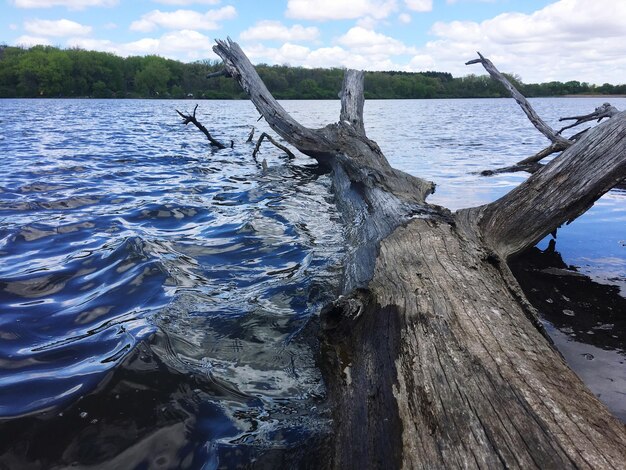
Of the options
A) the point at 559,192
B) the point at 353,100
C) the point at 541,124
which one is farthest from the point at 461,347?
the point at 353,100

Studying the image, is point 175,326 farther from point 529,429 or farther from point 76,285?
point 529,429

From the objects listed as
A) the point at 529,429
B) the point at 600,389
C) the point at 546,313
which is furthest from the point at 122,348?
the point at 546,313

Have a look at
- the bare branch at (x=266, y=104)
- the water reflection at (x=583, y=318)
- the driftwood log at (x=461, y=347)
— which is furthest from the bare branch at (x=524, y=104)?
the bare branch at (x=266, y=104)

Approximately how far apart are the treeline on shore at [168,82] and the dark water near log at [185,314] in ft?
247

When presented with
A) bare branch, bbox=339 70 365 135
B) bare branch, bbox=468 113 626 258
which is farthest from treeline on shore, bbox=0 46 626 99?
bare branch, bbox=468 113 626 258

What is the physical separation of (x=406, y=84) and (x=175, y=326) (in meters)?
92.6

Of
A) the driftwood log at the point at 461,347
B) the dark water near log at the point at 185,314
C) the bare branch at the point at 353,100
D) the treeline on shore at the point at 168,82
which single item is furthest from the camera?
the treeline on shore at the point at 168,82

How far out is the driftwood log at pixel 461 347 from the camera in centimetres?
158

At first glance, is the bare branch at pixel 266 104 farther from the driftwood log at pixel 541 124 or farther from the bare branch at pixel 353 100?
the driftwood log at pixel 541 124

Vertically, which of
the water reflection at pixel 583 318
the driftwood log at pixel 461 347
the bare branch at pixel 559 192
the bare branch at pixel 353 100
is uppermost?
the bare branch at pixel 353 100

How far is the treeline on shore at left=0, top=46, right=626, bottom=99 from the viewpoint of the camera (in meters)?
74.9

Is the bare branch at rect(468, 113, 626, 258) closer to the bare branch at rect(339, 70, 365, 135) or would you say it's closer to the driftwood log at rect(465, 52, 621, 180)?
the driftwood log at rect(465, 52, 621, 180)

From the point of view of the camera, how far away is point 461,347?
6.84 feet

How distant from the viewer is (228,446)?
2191 millimetres
